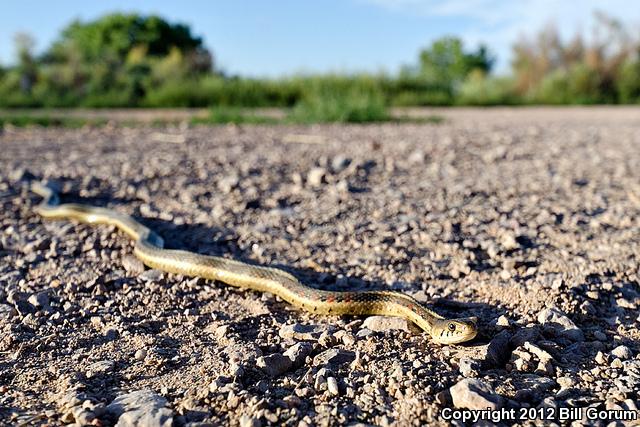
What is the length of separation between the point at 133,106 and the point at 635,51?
1962 cm

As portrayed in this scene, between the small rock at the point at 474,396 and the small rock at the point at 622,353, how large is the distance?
672 millimetres

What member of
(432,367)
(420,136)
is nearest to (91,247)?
(432,367)

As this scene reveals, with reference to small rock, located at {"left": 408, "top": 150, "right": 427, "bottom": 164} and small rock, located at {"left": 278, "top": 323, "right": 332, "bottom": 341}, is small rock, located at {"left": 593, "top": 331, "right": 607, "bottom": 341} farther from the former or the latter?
small rock, located at {"left": 408, "top": 150, "right": 427, "bottom": 164}

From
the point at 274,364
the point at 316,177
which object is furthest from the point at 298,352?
the point at 316,177

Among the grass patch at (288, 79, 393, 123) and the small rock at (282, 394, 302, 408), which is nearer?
the small rock at (282, 394, 302, 408)

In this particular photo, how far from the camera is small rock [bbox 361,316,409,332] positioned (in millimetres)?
2906

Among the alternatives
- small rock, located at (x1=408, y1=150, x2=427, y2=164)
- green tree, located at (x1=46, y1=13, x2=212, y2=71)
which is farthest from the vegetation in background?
green tree, located at (x1=46, y1=13, x2=212, y2=71)

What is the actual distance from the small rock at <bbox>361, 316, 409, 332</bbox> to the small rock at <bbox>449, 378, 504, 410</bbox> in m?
0.61

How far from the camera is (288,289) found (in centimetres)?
331

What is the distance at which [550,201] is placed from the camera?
4.96 m

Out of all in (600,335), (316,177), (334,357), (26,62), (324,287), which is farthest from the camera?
(26,62)

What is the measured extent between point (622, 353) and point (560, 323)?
1.08 feet

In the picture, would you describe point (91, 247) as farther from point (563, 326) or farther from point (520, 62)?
point (520, 62)

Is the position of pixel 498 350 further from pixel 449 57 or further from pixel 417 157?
pixel 449 57
